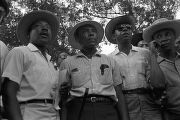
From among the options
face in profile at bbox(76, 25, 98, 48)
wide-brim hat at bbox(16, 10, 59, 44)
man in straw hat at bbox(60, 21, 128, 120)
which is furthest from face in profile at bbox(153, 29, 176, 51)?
wide-brim hat at bbox(16, 10, 59, 44)

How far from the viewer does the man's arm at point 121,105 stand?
144 inches

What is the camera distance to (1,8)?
3141 millimetres

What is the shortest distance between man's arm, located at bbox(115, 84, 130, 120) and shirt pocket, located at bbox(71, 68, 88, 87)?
1.40 ft

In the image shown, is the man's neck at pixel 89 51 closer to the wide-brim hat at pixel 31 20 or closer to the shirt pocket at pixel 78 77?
the shirt pocket at pixel 78 77

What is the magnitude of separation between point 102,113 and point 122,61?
1.02 meters

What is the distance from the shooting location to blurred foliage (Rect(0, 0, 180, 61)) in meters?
13.4

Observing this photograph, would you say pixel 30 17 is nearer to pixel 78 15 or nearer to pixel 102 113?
pixel 102 113

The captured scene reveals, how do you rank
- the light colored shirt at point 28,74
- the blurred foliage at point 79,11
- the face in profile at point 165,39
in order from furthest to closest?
1. the blurred foliage at point 79,11
2. the face in profile at point 165,39
3. the light colored shirt at point 28,74

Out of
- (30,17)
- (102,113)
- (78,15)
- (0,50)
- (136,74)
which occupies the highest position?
(78,15)

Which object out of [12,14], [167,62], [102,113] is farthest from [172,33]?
[12,14]

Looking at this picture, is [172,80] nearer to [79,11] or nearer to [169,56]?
[169,56]

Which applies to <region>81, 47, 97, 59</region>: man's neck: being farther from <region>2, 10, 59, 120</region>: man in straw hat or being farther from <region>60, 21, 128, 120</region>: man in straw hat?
<region>2, 10, 59, 120</region>: man in straw hat

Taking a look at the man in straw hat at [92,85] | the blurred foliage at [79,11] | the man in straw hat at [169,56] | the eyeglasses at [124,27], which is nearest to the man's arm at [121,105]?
the man in straw hat at [92,85]

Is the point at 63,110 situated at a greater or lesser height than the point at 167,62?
lesser
